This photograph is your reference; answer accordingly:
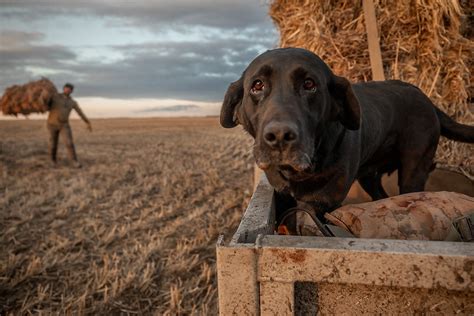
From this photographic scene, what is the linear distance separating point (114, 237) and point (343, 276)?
4113 millimetres

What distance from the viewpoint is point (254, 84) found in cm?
223

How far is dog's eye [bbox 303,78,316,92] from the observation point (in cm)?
215

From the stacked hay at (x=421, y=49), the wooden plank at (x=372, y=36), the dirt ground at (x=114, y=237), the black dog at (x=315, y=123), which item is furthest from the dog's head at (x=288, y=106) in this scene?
the stacked hay at (x=421, y=49)

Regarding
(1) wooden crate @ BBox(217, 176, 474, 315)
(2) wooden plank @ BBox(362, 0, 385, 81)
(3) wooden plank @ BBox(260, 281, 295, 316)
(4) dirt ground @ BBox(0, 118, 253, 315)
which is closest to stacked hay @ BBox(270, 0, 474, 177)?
(2) wooden plank @ BBox(362, 0, 385, 81)

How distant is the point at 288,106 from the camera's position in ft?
6.46

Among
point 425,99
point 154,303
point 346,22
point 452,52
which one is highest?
point 346,22

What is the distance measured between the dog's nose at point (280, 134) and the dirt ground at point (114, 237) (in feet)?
6.14

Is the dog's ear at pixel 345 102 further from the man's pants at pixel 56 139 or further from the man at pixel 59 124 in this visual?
the man's pants at pixel 56 139

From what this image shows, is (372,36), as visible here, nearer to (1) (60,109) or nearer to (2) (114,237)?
(2) (114,237)

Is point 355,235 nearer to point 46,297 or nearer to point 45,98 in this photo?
point 46,297

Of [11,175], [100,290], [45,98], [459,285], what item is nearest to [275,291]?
[459,285]

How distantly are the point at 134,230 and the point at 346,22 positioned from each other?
154 inches

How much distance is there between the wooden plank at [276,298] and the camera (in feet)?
4.65

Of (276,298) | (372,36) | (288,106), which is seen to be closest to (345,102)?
(288,106)
